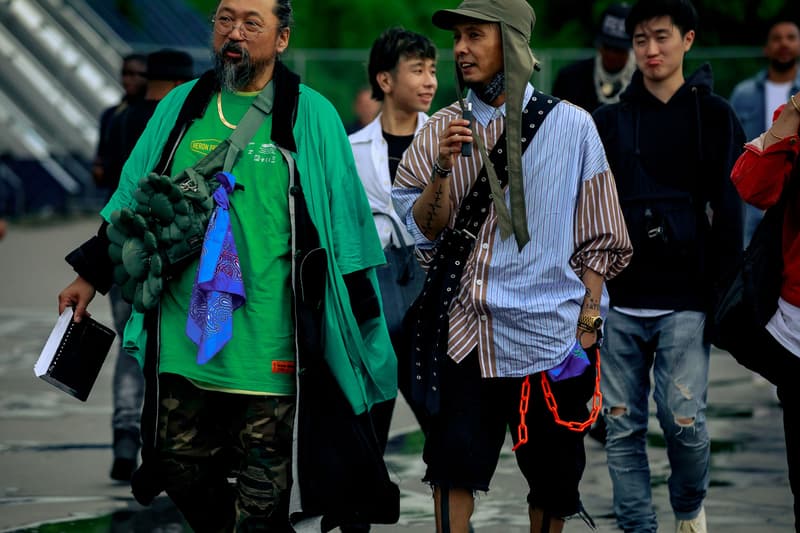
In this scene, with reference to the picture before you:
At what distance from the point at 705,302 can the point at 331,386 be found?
1631 mm

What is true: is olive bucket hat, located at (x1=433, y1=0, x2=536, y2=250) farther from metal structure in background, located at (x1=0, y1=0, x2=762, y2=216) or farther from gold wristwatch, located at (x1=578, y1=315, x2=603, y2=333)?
metal structure in background, located at (x1=0, y1=0, x2=762, y2=216)

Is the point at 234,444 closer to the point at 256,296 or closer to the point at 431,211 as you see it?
the point at 256,296

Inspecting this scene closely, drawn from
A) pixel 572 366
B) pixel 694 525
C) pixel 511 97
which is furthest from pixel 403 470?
pixel 511 97

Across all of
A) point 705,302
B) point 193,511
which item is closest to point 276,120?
point 193,511

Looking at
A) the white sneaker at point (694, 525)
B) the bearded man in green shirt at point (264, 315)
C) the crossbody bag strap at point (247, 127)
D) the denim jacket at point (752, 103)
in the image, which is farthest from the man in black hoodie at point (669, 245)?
the denim jacket at point (752, 103)

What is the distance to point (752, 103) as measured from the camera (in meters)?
10.6

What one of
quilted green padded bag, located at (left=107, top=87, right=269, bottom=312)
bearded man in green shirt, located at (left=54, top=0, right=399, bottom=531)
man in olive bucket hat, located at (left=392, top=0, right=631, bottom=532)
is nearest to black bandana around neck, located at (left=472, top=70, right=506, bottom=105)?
man in olive bucket hat, located at (left=392, top=0, right=631, bottom=532)

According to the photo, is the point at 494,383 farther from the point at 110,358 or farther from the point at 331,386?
the point at 110,358

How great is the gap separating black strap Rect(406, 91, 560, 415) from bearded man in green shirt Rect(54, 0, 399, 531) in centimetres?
13

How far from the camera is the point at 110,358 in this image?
1141 cm

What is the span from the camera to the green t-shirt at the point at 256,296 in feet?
16.3

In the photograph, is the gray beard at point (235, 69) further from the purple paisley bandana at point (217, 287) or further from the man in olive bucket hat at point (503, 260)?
the man in olive bucket hat at point (503, 260)

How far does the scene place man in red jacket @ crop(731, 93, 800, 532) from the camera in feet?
15.9

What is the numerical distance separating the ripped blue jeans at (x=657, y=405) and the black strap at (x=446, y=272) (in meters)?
1.13
